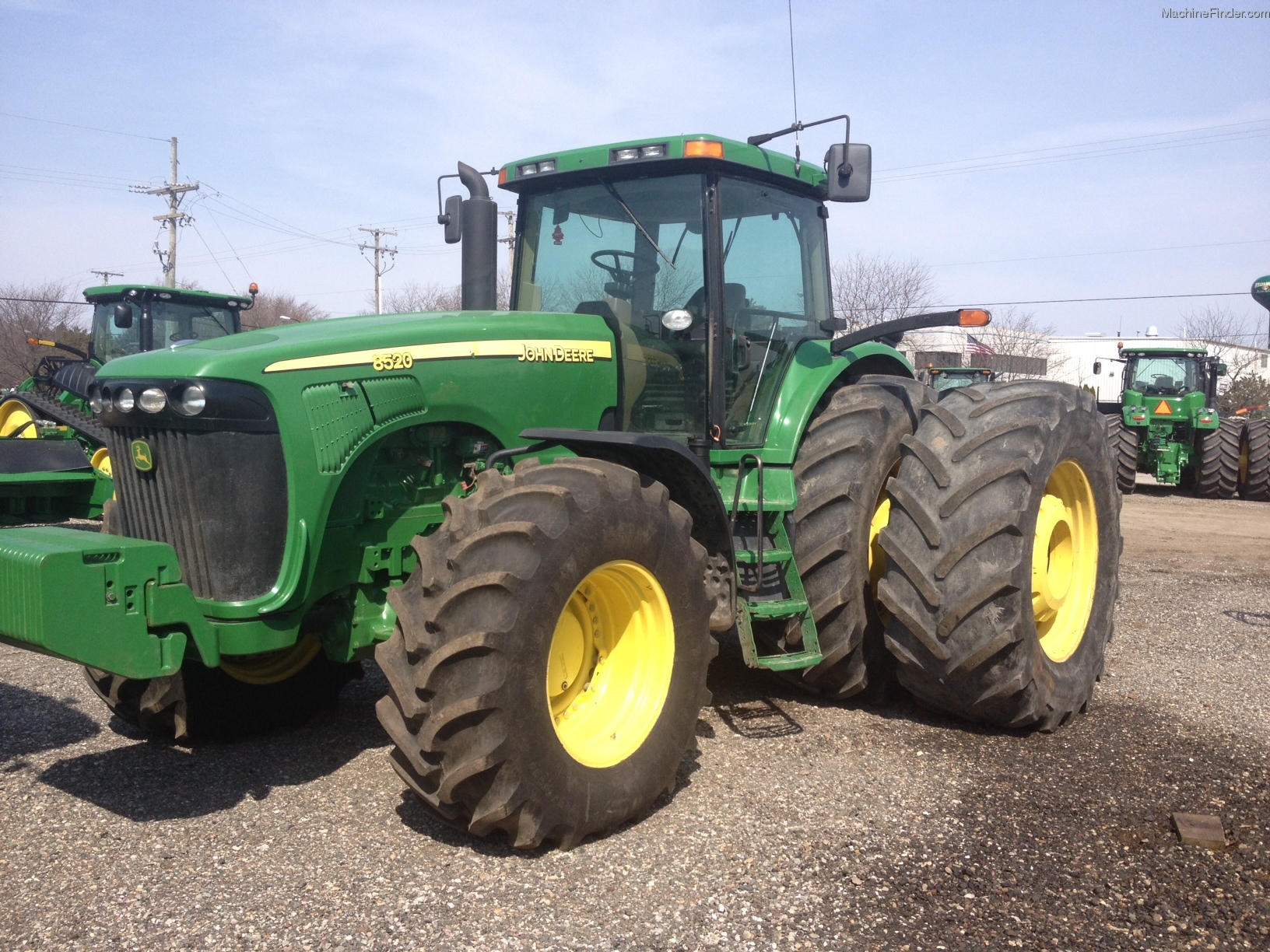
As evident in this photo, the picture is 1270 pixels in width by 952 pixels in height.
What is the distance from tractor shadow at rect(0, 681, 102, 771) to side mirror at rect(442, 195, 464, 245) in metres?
2.74

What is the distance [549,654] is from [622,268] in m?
2.07

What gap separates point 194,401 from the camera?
137 inches

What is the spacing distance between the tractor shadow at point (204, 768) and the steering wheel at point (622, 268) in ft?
7.42

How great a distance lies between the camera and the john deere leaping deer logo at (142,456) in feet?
11.9

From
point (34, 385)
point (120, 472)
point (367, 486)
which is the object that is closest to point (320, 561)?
point (367, 486)

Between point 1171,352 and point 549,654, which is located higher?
point 1171,352

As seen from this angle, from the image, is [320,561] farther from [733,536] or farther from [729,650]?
[729,650]

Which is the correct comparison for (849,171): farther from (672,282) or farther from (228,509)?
(228,509)

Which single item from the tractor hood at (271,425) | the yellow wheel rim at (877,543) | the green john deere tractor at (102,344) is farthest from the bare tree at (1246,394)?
the tractor hood at (271,425)

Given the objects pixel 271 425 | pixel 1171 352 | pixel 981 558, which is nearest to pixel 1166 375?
pixel 1171 352

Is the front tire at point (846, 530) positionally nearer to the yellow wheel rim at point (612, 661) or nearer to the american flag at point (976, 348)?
the yellow wheel rim at point (612, 661)

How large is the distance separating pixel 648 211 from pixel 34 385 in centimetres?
1208

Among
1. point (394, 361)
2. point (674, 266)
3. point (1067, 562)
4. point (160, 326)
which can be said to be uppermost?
point (160, 326)

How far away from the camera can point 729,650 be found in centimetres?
605
